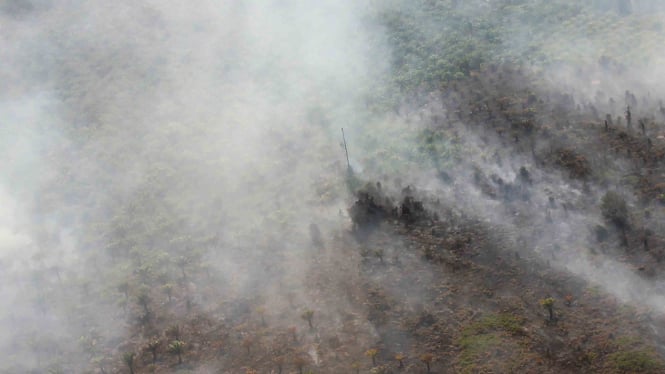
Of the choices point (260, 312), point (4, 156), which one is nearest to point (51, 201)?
point (4, 156)

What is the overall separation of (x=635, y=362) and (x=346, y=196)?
15194mm

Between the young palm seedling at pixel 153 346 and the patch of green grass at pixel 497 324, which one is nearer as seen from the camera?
the patch of green grass at pixel 497 324

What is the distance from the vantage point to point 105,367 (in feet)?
73.2

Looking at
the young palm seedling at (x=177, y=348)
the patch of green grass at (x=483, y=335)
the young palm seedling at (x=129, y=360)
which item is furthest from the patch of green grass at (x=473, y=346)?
the young palm seedling at (x=129, y=360)

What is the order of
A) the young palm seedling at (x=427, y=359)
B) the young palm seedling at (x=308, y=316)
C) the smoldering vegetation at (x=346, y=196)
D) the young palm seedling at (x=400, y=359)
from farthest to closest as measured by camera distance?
the young palm seedling at (x=308, y=316) → the smoldering vegetation at (x=346, y=196) → the young palm seedling at (x=400, y=359) → the young palm seedling at (x=427, y=359)

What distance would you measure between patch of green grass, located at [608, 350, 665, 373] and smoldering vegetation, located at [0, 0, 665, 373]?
0.10m

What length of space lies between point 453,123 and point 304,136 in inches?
367

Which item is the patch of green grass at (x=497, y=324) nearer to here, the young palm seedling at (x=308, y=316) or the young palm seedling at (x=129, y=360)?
the young palm seedling at (x=308, y=316)

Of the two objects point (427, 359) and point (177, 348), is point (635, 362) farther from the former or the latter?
point (177, 348)

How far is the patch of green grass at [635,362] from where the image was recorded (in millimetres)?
18531

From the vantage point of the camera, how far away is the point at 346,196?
29.3m

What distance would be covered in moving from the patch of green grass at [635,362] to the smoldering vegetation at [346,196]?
0.34ft

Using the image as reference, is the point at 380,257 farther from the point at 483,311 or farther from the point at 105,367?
the point at 105,367

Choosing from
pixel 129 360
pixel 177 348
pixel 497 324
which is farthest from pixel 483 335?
pixel 129 360
